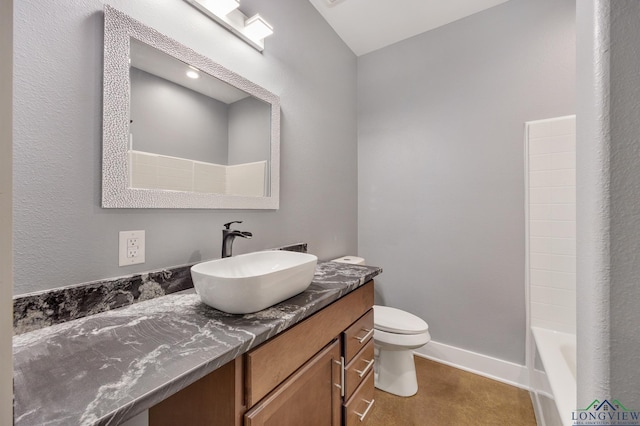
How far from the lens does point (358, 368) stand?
1.28 m

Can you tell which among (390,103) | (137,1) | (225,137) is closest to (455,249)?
(390,103)

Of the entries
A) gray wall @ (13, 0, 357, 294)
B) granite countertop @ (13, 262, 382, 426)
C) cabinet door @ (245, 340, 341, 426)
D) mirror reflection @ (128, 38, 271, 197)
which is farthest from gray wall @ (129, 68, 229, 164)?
cabinet door @ (245, 340, 341, 426)

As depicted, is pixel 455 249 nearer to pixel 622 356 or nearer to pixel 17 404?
pixel 622 356

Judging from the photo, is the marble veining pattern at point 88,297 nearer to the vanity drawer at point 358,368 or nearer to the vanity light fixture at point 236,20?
the vanity drawer at point 358,368

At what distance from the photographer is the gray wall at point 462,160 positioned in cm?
174

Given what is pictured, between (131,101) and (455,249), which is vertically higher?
(131,101)

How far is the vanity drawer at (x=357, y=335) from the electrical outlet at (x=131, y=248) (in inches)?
35.3

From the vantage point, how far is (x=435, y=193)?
206cm

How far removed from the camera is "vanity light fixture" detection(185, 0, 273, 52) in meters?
1.16

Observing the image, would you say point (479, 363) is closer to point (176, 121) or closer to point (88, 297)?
point (88, 297)

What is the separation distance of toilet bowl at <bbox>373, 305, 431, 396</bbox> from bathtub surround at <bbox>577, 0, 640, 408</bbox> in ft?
3.75

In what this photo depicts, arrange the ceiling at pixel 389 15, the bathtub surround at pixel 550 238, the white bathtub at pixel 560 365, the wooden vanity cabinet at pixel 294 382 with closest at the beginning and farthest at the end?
the wooden vanity cabinet at pixel 294 382 < the white bathtub at pixel 560 365 < the bathtub surround at pixel 550 238 < the ceiling at pixel 389 15

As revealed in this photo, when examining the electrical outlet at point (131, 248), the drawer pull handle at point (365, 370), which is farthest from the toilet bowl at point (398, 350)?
the electrical outlet at point (131, 248)

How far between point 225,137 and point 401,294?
1.85 m
